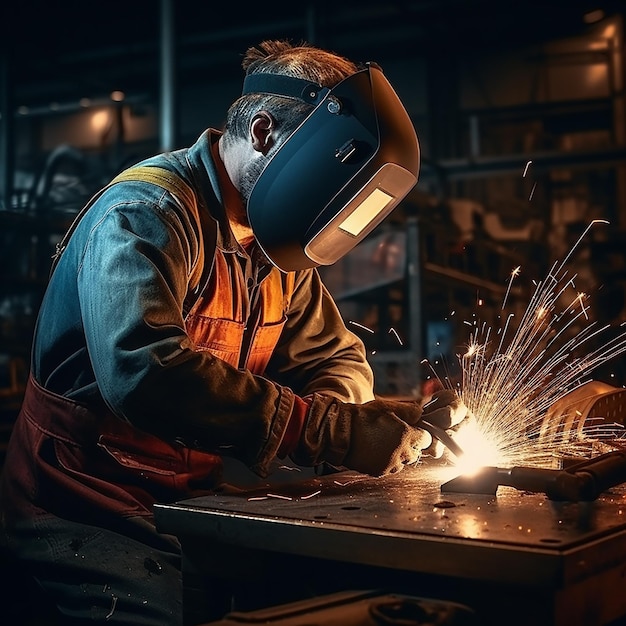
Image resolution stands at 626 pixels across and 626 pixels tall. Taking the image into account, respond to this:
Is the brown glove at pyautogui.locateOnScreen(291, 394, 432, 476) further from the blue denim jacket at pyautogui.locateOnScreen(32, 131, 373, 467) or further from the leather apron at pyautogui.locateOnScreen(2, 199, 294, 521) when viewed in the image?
the leather apron at pyautogui.locateOnScreen(2, 199, 294, 521)

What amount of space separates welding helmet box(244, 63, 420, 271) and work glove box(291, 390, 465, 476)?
0.36 metres

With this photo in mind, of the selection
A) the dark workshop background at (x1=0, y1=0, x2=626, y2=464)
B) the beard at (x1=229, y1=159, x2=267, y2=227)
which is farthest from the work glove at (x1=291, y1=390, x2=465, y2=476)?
the dark workshop background at (x1=0, y1=0, x2=626, y2=464)

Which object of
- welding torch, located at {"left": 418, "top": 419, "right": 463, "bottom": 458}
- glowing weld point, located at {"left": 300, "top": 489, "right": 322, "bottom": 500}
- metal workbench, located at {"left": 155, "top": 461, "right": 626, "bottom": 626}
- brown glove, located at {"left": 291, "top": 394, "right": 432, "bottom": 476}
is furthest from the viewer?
welding torch, located at {"left": 418, "top": 419, "right": 463, "bottom": 458}

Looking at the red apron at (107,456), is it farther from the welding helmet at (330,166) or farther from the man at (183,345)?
the welding helmet at (330,166)

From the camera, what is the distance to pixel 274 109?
2033mm

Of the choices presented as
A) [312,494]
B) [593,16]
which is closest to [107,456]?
[312,494]

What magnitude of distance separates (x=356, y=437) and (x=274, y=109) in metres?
0.73

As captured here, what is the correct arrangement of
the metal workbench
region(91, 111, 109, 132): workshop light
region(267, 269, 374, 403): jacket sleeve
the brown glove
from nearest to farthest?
the metal workbench → the brown glove → region(267, 269, 374, 403): jacket sleeve → region(91, 111, 109, 132): workshop light

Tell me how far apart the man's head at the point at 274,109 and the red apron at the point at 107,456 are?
0.74 ft

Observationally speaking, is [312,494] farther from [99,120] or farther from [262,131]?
[99,120]

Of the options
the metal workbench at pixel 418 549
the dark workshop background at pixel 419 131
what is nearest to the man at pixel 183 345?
the metal workbench at pixel 418 549

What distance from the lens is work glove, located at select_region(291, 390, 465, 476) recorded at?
1831 mm

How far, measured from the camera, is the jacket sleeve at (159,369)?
173 centimetres

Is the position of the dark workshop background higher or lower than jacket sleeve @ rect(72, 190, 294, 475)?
higher
